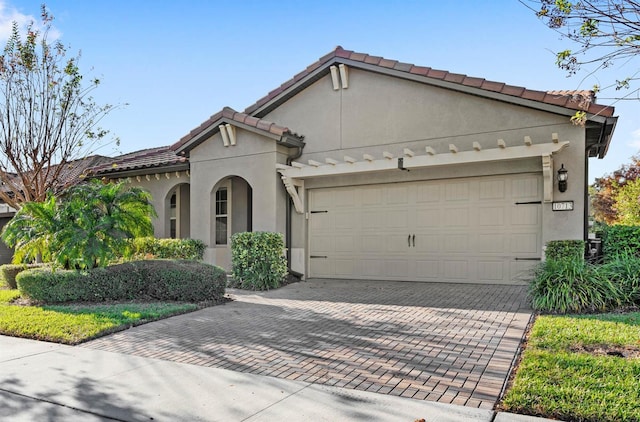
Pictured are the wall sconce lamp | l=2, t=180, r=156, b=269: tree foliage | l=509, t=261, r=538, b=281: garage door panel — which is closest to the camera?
l=2, t=180, r=156, b=269: tree foliage

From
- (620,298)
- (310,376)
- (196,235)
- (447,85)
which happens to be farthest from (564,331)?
(196,235)

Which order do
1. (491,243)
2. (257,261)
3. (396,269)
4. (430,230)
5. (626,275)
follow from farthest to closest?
(396,269) < (430,230) < (257,261) < (491,243) < (626,275)

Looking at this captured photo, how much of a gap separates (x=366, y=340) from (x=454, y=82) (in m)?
7.05

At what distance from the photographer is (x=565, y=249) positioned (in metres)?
9.20

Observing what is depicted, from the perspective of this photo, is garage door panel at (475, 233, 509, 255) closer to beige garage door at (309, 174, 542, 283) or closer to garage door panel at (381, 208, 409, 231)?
beige garage door at (309, 174, 542, 283)

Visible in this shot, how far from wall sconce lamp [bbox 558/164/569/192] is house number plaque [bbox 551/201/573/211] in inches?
10.9

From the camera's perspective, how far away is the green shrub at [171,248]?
41.5 feet

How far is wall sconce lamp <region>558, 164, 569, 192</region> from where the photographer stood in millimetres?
9500

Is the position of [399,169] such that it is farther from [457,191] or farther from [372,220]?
[372,220]

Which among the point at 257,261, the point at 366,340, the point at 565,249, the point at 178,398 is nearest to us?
the point at 178,398

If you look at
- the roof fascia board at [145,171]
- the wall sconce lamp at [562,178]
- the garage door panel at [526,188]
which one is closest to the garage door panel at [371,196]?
the garage door panel at [526,188]

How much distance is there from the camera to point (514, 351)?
5.45m

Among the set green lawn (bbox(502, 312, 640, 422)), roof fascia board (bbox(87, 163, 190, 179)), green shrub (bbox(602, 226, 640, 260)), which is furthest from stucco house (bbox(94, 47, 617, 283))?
green lawn (bbox(502, 312, 640, 422))

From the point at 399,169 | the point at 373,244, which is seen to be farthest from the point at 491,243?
the point at 373,244
